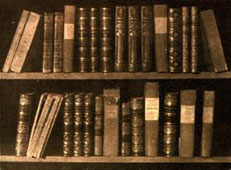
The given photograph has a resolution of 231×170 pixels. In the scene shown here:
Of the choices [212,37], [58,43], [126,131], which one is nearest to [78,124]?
[126,131]

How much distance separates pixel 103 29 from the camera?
139cm

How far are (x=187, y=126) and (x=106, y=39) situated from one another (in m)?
0.45

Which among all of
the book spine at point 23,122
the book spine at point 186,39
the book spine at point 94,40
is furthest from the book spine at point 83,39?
the book spine at point 186,39

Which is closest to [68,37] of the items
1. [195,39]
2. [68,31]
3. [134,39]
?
[68,31]

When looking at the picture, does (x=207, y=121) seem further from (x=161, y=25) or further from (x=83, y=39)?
(x=83, y=39)

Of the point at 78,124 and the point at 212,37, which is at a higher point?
the point at 212,37

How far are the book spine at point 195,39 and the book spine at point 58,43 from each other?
1.62 ft

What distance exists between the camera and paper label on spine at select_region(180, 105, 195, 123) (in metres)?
1.38

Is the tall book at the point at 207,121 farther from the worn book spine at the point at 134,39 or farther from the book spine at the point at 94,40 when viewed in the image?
the book spine at the point at 94,40

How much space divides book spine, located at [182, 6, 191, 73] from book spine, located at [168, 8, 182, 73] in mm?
13

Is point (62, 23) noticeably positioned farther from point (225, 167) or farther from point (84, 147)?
point (225, 167)

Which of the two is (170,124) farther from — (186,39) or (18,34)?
(18,34)

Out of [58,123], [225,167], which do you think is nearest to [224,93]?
[225,167]

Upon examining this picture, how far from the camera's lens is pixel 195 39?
4.49 feet
